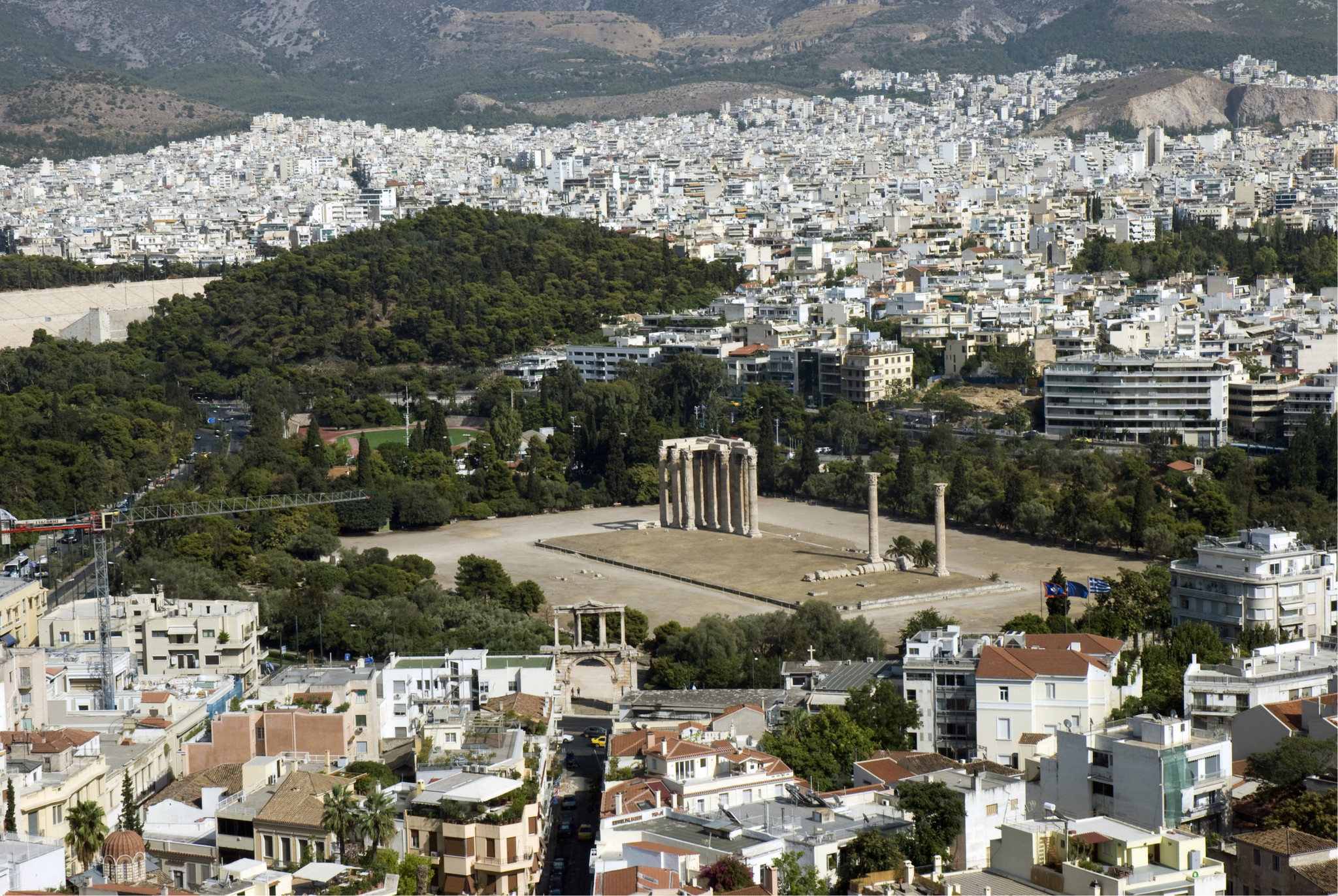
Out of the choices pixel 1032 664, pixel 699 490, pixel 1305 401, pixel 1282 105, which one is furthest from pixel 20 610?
pixel 1282 105

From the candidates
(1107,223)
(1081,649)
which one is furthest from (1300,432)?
(1107,223)

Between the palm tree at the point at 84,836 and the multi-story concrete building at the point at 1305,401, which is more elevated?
the multi-story concrete building at the point at 1305,401

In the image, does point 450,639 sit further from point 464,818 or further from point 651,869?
point 651,869

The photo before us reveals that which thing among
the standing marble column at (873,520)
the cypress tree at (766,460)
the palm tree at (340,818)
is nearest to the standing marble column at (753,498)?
the standing marble column at (873,520)

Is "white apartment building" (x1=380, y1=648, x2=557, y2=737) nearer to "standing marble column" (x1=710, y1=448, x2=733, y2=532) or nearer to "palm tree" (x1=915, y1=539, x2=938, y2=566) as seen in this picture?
"palm tree" (x1=915, y1=539, x2=938, y2=566)

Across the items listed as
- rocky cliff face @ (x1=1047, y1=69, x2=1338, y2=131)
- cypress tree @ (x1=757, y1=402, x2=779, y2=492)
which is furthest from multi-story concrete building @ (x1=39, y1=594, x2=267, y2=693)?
rocky cliff face @ (x1=1047, y1=69, x2=1338, y2=131)

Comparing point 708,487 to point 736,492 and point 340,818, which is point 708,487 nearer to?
point 736,492

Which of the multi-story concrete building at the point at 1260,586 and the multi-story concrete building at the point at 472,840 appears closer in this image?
the multi-story concrete building at the point at 472,840

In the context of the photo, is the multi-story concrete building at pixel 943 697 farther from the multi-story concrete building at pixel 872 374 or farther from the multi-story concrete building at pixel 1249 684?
the multi-story concrete building at pixel 872 374
